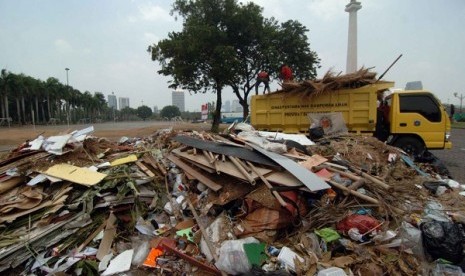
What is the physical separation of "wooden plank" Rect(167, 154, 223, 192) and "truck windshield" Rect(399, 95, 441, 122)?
20.3 feet

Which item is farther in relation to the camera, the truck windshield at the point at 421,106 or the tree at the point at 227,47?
the tree at the point at 227,47

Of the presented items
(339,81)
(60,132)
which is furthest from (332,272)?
(60,132)

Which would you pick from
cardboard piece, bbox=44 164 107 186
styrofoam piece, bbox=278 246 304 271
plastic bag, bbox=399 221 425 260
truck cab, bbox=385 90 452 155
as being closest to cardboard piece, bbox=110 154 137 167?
cardboard piece, bbox=44 164 107 186

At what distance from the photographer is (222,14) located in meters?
21.0

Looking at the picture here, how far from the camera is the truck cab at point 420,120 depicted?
8031 mm

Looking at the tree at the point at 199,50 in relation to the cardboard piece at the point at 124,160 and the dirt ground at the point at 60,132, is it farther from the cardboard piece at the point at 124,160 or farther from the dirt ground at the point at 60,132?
the cardboard piece at the point at 124,160

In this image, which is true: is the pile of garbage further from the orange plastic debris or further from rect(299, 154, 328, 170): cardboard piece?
the orange plastic debris

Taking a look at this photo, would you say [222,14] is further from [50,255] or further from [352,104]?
[50,255]

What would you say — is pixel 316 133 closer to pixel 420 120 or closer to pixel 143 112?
pixel 420 120

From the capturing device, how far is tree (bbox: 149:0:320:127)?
1991 centimetres

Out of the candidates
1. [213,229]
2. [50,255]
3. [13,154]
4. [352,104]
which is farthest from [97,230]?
[352,104]

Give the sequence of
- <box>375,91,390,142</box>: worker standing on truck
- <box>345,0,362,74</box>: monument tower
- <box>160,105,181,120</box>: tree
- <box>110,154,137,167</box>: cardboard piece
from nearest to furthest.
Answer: <box>110,154,137,167</box>: cardboard piece < <box>375,91,390,142</box>: worker standing on truck < <box>345,0,362,74</box>: monument tower < <box>160,105,181,120</box>: tree

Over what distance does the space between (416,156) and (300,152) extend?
430cm

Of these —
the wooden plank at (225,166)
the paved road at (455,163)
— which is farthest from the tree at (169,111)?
the wooden plank at (225,166)
